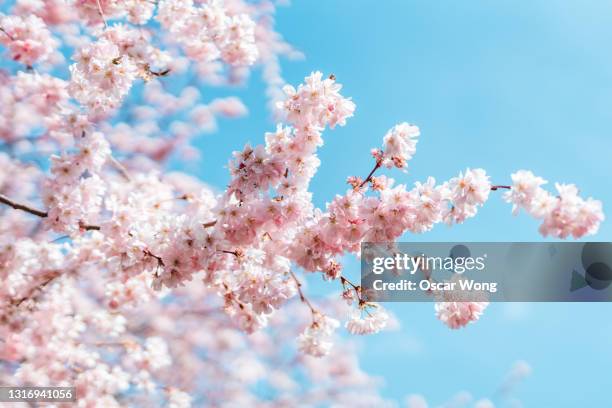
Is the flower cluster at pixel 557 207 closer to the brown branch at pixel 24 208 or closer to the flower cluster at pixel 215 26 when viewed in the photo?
the brown branch at pixel 24 208

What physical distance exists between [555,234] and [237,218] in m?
2.27

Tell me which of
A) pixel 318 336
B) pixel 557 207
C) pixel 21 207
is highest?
pixel 21 207

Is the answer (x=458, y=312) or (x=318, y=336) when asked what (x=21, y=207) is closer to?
(x=318, y=336)

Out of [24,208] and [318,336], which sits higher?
[24,208]

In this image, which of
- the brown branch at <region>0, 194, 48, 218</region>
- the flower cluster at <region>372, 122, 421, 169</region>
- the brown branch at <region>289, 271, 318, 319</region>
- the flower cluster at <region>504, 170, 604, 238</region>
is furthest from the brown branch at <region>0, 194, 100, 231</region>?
the flower cluster at <region>504, 170, 604, 238</region>

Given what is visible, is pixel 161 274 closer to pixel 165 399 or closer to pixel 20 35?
pixel 20 35

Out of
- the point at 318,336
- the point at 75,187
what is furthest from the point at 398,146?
the point at 75,187

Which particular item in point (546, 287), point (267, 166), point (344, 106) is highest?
point (344, 106)

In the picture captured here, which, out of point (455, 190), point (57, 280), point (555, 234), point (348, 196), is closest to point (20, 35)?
point (57, 280)

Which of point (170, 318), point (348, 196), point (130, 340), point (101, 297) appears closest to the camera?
point (348, 196)

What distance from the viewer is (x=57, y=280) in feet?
28.2

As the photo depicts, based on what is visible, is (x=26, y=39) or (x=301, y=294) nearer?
(x=301, y=294)

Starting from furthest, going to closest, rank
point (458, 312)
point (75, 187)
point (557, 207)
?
1. point (75, 187)
2. point (458, 312)
3. point (557, 207)

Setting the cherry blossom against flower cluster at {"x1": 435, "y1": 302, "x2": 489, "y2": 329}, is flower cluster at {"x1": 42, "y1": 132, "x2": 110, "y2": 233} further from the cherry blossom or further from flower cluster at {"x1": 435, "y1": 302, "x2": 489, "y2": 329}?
flower cluster at {"x1": 435, "y1": 302, "x2": 489, "y2": 329}
